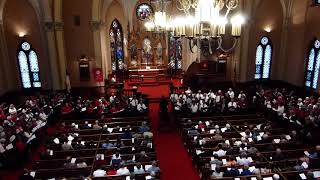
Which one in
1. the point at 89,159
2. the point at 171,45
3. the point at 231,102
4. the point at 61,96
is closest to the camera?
the point at 89,159

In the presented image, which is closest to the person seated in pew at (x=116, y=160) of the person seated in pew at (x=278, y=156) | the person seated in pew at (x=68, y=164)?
the person seated in pew at (x=68, y=164)

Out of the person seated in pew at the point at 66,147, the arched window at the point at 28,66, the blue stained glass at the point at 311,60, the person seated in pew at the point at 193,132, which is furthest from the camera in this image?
the arched window at the point at 28,66

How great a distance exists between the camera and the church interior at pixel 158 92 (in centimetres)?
1106

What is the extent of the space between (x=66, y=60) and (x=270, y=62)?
723 inches

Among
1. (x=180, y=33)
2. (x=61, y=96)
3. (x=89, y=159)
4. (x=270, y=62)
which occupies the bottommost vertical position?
(x=89, y=159)

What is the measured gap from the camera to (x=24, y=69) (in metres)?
23.5

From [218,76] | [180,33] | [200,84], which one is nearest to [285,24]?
[218,76]

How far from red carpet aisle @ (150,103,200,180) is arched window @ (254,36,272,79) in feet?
42.8

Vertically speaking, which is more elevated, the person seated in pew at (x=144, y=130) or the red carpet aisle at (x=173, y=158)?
the person seated in pew at (x=144, y=130)

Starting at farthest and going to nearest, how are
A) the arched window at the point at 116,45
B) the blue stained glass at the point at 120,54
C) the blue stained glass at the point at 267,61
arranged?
1. the blue stained glass at the point at 120,54
2. the arched window at the point at 116,45
3. the blue stained glass at the point at 267,61

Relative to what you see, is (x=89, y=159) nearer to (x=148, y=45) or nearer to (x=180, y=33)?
(x=180, y=33)

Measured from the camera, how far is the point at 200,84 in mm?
23797

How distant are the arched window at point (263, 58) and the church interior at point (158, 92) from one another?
0.10m

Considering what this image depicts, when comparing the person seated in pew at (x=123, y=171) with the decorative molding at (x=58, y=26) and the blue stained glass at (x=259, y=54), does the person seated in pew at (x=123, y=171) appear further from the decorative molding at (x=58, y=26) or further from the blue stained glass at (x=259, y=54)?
the blue stained glass at (x=259, y=54)
